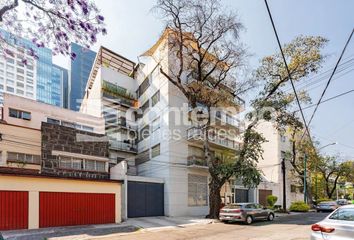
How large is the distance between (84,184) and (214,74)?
14.1 meters

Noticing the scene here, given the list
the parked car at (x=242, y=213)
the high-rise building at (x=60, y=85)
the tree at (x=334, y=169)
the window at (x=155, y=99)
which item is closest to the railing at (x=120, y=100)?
the window at (x=155, y=99)

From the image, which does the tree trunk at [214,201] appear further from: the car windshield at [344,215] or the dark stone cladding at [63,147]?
the car windshield at [344,215]

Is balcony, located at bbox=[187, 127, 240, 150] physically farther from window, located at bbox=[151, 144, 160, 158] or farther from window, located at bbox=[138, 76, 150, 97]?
window, located at bbox=[138, 76, 150, 97]

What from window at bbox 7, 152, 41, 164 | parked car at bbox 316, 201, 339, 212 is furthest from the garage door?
window at bbox 7, 152, 41, 164

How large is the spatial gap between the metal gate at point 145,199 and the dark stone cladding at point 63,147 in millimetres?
2917

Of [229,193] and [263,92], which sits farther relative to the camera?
[229,193]

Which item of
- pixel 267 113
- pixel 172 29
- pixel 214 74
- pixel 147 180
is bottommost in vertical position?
pixel 147 180

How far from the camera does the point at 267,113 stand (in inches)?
908

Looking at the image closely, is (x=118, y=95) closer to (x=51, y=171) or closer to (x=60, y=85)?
(x=51, y=171)

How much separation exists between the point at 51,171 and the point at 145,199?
6775mm

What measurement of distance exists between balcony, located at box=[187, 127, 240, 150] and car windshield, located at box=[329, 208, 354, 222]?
692 inches

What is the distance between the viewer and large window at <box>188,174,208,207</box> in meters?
26.3

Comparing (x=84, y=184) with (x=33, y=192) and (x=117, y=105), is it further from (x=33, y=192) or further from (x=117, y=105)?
(x=117, y=105)

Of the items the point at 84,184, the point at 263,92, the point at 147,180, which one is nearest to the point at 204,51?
the point at 263,92
